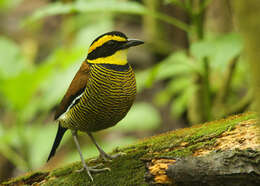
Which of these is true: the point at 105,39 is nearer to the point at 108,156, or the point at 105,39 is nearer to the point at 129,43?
the point at 129,43

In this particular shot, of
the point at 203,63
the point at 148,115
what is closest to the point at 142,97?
the point at 148,115

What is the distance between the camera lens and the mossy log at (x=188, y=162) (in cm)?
206

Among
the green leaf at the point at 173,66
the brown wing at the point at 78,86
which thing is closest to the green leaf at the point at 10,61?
the brown wing at the point at 78,86

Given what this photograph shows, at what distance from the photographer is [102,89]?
3053mm

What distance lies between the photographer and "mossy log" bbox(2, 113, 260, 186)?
2057 mm

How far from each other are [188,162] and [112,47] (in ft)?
4.47

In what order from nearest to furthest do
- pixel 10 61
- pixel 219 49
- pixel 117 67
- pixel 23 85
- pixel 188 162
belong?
pixel 188 162, pixel 117 67, pixel 219 49, pixel 23 85, pixel 10 61

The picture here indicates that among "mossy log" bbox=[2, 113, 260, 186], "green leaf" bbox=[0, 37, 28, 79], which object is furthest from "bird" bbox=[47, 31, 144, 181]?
"green leaf" bbox=[0, 37, 28, 79]

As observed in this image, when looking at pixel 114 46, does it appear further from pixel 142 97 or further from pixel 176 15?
pixel 142 97

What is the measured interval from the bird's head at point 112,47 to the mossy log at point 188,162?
2.46 feet

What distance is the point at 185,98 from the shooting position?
16.6 ft

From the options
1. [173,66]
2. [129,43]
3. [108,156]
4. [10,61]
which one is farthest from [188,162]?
[10,61]

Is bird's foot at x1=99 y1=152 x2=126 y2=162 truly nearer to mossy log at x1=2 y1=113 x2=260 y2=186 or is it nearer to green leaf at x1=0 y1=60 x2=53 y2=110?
mossy log at x1=2 y1=113 x2=260 y2=186

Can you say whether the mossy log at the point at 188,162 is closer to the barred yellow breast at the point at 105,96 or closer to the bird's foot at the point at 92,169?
the bird's foot at the point at 92,169
